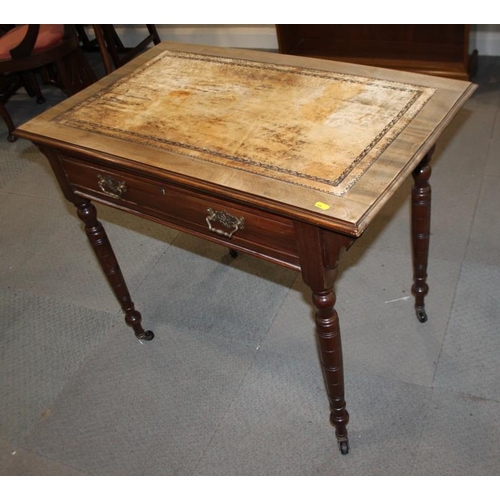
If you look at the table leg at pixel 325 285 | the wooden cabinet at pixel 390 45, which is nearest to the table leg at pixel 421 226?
the table leg at pixel 325 285

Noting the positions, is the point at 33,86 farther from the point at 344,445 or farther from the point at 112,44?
the point at 344,445

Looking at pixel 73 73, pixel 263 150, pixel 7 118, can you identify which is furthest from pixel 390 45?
pixel 263 150

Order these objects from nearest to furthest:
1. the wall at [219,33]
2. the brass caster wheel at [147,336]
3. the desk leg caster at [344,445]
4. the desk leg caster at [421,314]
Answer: the desk leg caster at [344,445], the desk leg caster at [421,314], the brass caster wheel at [147,336], the wall at [219,33]

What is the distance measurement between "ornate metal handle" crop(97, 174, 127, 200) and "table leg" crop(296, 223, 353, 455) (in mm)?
543

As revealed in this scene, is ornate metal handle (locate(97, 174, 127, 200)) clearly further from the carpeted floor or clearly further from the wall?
the wall

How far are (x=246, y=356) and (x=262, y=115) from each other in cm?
86

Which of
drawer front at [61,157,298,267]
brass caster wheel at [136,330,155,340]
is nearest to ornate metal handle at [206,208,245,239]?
drawer front at [61,157,298,267]

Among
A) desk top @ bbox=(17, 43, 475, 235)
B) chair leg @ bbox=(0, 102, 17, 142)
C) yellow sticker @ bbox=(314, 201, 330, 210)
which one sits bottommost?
chair leg @ bbox=(0, 102, 17, 142)

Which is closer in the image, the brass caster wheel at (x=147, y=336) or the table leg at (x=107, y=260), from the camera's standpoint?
the table leg at (x=107, y=260)

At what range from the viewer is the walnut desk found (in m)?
1.23

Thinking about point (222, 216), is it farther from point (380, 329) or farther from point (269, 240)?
point (380, 329)

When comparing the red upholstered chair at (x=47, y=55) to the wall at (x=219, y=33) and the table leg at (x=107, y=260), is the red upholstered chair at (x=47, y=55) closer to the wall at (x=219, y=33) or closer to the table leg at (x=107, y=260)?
the wall at (x=219, y=33)

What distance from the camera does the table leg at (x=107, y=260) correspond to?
5.74 ft

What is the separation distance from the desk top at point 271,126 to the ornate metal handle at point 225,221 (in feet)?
0.33
